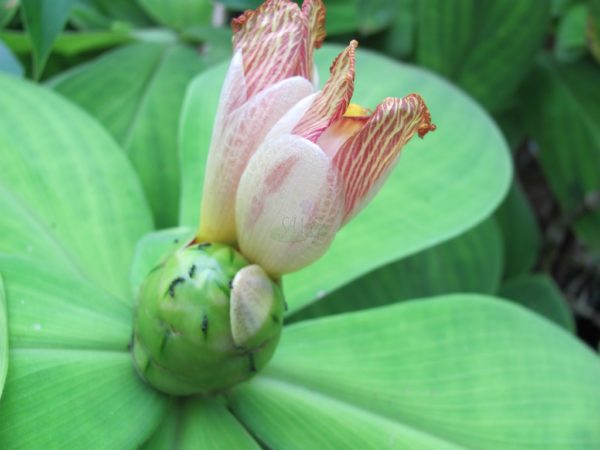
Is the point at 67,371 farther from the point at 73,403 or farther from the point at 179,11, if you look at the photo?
the point at 179,11

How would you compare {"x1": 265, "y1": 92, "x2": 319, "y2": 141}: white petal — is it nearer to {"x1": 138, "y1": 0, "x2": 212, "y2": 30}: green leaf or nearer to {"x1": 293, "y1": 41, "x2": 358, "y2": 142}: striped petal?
{"x1": 293, "y1": 41, "x2": 358, "y2": 142}: striped petal

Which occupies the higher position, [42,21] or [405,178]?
[42,21]

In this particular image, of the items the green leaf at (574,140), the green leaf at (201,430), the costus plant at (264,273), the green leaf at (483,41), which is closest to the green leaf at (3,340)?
the costus plant at (264,273)

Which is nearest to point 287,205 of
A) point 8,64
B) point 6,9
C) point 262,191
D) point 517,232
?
point 262,191

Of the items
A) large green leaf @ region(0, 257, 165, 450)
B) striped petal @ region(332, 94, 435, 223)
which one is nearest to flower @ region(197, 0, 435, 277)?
striped petal @ region(332, 94, 435, 223)

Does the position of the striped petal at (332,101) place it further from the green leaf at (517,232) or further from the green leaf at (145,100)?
the green leaf at (517,232)

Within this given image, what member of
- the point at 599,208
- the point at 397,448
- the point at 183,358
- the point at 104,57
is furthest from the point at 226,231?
the point at 599,208

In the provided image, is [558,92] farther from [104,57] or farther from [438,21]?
[104,57]
